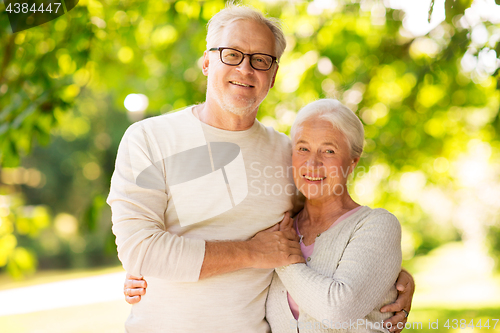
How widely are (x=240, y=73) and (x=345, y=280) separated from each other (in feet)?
3.59

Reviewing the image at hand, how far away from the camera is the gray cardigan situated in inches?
68.0

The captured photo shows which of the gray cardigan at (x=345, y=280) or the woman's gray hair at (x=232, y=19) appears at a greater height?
the woman's gray hair at (x=232, y=19)

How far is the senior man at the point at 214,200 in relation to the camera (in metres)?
1.72

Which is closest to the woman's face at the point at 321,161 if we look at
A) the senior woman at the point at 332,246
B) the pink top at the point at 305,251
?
the senior woman at the point at 332,246

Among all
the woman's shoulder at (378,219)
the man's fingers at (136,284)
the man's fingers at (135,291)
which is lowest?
the man's fingers at (135,291)

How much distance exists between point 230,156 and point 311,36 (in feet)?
9.13

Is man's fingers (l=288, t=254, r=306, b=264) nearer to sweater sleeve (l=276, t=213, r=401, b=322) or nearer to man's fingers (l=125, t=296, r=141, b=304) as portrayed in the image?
sweater sleeve (l=276, t=213, r=401, b=322)

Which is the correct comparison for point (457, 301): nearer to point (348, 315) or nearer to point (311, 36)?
point (311, 36)

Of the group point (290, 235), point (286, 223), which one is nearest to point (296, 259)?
point (290, 235)

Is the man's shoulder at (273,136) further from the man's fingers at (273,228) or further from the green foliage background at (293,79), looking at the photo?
the green foliage background at (293,79)

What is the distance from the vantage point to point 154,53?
459 centimetres

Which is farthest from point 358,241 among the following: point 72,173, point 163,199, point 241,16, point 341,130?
point 72,173

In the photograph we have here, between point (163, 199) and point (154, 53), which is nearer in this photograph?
point (163, 199)

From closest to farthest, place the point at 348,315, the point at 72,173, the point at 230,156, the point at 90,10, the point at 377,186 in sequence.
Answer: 1. the point at 348,315
2. the point at 230,156
3. the point at 90,10
4. the point at 377,186
5. the point at 72,173
